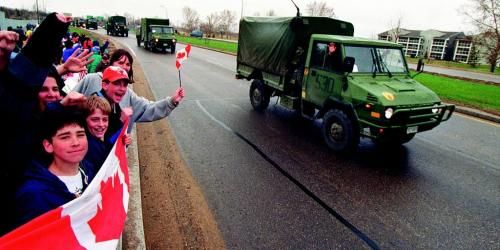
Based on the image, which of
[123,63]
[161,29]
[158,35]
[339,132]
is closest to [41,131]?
[123,63]

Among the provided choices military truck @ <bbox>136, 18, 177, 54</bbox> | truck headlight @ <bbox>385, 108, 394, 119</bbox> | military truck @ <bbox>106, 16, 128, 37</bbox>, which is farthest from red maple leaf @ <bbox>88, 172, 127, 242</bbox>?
military truck @ <bbox>106, 16, 128, 37</bbox>

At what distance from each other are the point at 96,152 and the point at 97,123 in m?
0.26

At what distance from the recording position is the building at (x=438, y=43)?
9562 centimetres

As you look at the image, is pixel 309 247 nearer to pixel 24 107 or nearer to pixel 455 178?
pixel 24 107

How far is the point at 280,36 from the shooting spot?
853 centimetres

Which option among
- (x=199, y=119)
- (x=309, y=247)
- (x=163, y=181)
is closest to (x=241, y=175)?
(x=163, y=181)

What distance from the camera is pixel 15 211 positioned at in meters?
1.85

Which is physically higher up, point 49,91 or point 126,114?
point 49,91

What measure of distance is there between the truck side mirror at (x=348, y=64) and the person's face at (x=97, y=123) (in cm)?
483

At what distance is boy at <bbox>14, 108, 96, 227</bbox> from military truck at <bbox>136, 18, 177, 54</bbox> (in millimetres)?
27337

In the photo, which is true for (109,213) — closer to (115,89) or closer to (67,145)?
(67,145)

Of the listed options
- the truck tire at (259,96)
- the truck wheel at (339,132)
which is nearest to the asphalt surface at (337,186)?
the truck wheel at (339,132)

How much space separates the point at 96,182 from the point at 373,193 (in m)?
4.04

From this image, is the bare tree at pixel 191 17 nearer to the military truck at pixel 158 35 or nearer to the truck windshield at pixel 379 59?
the military truck at pixel 158 35
